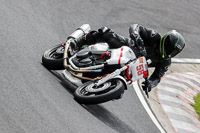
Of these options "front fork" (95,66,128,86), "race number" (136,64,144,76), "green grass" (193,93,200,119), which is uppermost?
"front fork" (95,66,128,86)

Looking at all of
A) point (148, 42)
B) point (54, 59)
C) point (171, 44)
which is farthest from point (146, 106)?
point (54, 59)

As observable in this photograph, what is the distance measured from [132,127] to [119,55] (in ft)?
4.77

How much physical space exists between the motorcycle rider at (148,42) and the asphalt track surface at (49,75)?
3.02ft

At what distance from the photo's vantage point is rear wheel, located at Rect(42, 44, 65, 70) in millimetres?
7691

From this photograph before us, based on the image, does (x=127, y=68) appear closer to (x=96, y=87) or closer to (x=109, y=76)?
(x=109, y=76)

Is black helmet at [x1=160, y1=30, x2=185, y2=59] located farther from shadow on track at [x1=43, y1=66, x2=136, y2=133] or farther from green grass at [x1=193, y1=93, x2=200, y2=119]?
green grass at [x1=193, y1=93, x2=200, y2=119]

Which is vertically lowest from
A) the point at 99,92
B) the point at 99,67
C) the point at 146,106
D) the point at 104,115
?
the point at 146,106

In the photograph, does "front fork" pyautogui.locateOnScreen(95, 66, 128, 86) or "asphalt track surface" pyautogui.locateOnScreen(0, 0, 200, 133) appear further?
"front fork" pyautogui.locateOnScreen(95, 66, 128, 86)

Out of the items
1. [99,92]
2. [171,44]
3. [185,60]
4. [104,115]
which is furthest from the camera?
[185,60]

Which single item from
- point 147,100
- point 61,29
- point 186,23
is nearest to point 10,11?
point 61,29

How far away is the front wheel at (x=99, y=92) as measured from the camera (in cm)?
661

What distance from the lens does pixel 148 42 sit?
8.14 m

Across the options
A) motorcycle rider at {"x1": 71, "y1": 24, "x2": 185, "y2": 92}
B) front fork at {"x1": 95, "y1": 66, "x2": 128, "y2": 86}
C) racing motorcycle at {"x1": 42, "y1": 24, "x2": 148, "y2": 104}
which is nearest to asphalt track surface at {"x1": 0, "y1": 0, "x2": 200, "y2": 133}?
racing motorcycle at {"x1": 42, "y1": 24, "x2": 148, "y2": 104}

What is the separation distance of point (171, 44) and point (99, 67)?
1.54 m
